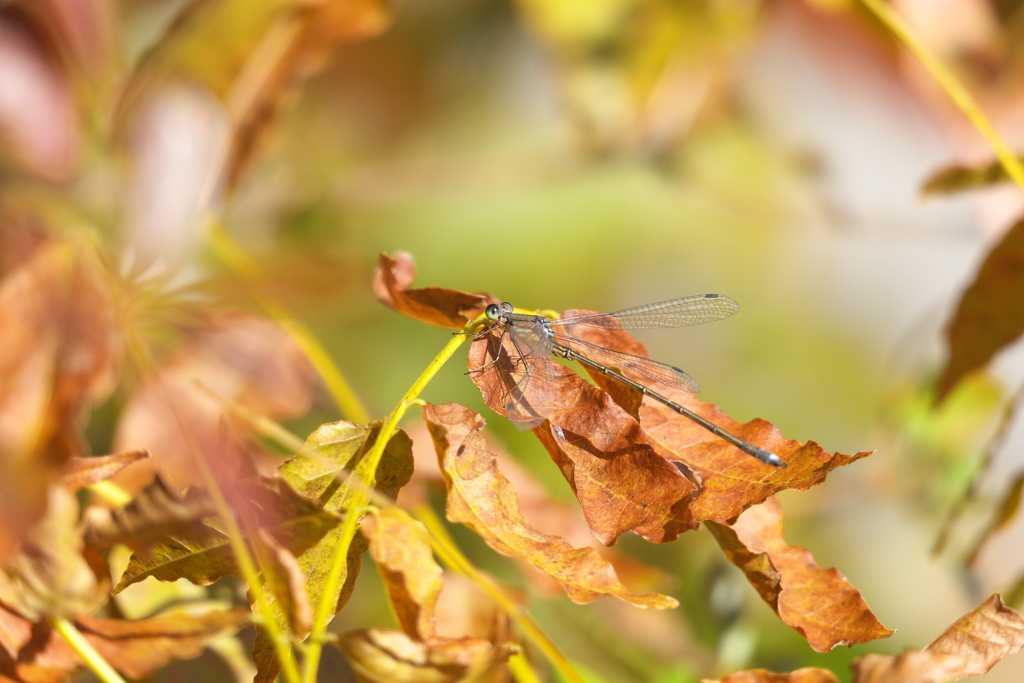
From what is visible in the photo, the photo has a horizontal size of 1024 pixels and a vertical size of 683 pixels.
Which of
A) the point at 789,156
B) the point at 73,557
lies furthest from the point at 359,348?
the point at 789,156

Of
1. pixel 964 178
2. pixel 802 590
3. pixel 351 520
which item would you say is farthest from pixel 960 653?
pixel 964 178

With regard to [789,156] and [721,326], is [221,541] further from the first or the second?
[789,156]

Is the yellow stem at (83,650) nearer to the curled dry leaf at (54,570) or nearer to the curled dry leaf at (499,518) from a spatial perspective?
the curled dry leaf at (54,570)

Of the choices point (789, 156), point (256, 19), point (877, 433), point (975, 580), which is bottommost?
point (975, 580)

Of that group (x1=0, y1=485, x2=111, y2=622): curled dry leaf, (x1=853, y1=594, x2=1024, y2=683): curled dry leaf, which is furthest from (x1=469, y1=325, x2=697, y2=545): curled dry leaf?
(x1=0, y1=485, x2=111, y2=622): curled dry leaf

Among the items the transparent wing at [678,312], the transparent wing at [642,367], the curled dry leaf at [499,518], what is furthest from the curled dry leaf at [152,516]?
the transparent wing at [678,312]
